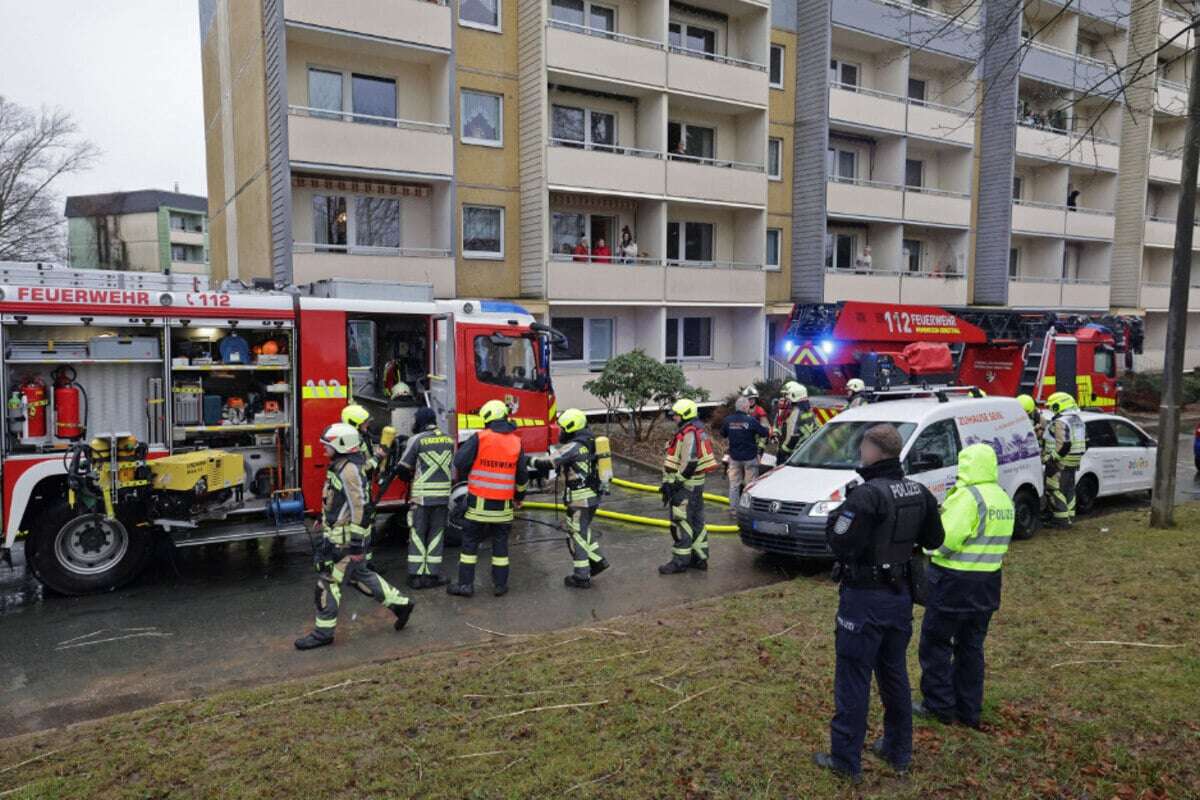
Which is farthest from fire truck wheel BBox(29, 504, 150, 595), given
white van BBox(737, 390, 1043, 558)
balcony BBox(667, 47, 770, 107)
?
balcony BBox(667, 47, 770, 107)

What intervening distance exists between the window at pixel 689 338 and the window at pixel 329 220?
9.19m

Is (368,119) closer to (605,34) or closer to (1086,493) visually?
(605,34)

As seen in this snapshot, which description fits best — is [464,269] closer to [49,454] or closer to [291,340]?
[291,340]

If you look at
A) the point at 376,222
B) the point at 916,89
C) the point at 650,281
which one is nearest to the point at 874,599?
the point at 376,222

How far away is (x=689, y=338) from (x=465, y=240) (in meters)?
7.48

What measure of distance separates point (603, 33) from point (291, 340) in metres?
14.4

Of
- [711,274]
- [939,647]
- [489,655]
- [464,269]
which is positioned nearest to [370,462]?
[489,655]

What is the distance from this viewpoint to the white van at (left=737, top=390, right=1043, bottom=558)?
8.71 metres

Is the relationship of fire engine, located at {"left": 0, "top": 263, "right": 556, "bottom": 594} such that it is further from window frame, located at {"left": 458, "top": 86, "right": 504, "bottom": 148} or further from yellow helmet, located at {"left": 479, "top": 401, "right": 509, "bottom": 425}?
window frame, located at {"left": 458, "top": 86, "right": 504, "bottom": 148}

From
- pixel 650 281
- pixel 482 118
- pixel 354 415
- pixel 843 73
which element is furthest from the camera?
pixel 843 73

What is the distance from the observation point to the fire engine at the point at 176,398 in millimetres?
7836

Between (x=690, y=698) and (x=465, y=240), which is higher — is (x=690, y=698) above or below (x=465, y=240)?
below

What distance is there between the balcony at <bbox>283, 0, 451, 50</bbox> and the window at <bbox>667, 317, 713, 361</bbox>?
31.4 feet

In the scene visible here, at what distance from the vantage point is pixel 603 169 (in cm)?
2028
